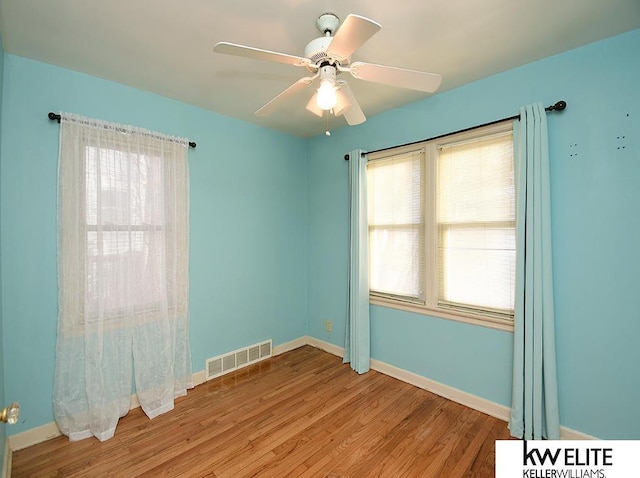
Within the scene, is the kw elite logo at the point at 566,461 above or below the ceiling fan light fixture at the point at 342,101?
below

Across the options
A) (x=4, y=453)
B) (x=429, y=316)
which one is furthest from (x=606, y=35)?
(x=4, y=453)

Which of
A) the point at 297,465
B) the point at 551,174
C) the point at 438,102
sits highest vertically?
the point at 438,102

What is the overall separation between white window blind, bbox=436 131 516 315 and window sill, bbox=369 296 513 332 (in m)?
0.07

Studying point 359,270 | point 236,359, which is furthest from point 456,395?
point 236,359

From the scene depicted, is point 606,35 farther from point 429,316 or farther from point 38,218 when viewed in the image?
point 38,218

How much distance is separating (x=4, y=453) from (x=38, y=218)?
55.7 inches

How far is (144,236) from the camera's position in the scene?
7.79 ft

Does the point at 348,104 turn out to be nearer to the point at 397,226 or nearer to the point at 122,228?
the point at 397,226

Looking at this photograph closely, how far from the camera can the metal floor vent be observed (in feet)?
9.42

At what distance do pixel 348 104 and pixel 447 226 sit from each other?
141cm

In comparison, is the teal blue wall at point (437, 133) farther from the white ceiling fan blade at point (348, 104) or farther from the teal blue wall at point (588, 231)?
the white ceiling fan blade at point (348, 104)

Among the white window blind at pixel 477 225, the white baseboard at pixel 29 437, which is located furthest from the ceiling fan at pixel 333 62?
the white baseboard at pixel 29 437

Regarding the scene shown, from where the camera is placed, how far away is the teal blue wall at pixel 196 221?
192cm

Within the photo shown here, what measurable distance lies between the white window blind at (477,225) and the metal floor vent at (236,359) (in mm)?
1957
